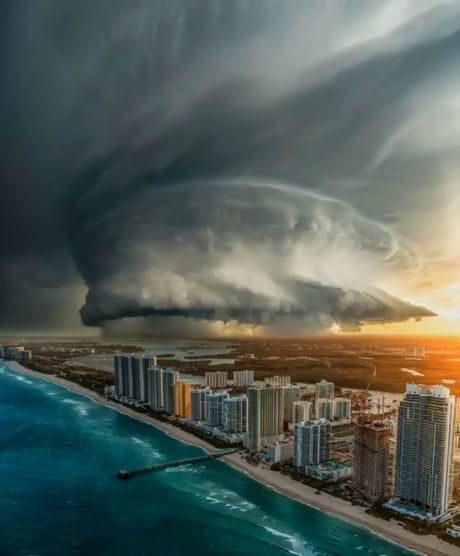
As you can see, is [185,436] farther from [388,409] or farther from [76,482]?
[388,409]

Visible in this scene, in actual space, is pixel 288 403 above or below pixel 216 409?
above

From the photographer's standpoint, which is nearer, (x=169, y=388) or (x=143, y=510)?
(x=143, y=510)

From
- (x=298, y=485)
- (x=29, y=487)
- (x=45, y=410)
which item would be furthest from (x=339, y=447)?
(x=45, y=410)

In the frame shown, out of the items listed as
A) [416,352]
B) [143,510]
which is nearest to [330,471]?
[143,510]

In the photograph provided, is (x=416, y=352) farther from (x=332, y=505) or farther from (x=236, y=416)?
(x=332, y=505)

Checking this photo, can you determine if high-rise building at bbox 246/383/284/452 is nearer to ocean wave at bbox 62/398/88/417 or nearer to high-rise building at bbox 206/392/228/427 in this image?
high-rise building at bbox 206/392/228/427

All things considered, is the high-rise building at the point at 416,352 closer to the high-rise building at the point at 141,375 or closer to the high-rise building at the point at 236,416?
the high-rise building at the point at 141,375
